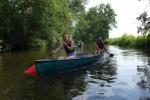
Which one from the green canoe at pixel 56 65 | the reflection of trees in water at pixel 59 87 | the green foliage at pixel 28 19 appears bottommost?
the reflection of trees in water at pixel 59 87

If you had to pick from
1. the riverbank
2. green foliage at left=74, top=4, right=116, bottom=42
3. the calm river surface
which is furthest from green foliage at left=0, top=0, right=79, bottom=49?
green foliage at left=74, top=4, right=116, bottom=42

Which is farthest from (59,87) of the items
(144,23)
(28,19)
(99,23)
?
(99,23)

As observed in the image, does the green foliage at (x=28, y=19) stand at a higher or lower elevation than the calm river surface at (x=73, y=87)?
higher

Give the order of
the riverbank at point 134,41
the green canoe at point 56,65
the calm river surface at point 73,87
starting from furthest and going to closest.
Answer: the riverbank at point 134,41, the green canoe at point 56,65, the calm river surface at point 73,87

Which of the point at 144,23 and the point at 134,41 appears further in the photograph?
the point at 134,41

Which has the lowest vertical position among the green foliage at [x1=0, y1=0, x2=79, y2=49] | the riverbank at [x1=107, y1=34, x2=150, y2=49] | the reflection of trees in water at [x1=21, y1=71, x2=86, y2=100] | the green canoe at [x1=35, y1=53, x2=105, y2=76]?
the reflection of trees in water at [x1=21, y1=71, x2=86, y2=100]

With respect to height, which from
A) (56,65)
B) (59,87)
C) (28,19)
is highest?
(28,19)

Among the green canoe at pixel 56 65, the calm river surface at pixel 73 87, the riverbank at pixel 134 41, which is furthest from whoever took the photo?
the riverbank at pixel 134 41

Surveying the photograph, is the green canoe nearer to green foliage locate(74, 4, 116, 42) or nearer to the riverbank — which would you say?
the riverbank

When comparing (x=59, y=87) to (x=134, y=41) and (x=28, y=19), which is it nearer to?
(x=28, y=19)

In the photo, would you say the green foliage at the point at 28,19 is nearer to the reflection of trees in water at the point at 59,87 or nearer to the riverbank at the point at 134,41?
the riverbank at the point at 134,41

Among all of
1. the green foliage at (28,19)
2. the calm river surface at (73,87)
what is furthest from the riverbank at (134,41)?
the calm river surface at (73,87)

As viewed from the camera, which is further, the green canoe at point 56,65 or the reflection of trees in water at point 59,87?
the green canoe at point 56,65

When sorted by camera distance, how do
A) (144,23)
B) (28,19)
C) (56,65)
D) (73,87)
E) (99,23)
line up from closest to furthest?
(73,87), (56,65), (144,23), (28,19), (99,23)
